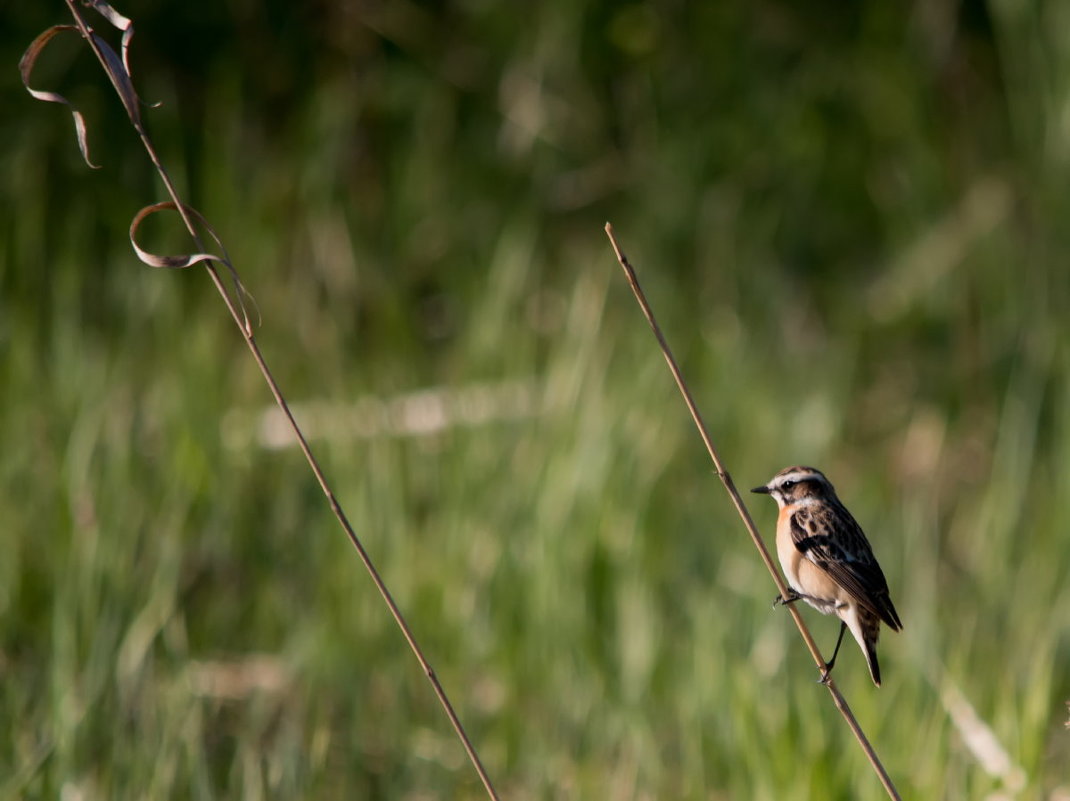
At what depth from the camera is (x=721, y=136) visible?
6.98 metres

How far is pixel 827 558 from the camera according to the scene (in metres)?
2.06

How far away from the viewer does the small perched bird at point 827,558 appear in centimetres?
198

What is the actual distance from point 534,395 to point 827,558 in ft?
9.98

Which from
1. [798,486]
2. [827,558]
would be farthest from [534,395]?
[827,558]

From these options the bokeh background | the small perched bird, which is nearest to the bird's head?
the small perched bird

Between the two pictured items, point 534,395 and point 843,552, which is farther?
point 534,395

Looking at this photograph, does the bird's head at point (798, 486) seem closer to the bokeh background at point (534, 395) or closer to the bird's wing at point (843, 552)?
the bird's wing at point (843, 552)

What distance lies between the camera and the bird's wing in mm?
1950

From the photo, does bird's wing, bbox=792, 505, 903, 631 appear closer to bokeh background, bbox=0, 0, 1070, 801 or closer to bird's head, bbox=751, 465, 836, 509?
bird's head, bbox=751, 465, 836, 509

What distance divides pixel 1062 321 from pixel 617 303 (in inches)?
74.4

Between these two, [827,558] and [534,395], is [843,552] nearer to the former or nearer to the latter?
[827,558]

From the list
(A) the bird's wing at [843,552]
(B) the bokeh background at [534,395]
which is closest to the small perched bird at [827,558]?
(A) the bird's wing at [843,552]

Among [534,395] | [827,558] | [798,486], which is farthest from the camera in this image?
[534,395]

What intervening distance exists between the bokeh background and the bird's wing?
3.01 feet
